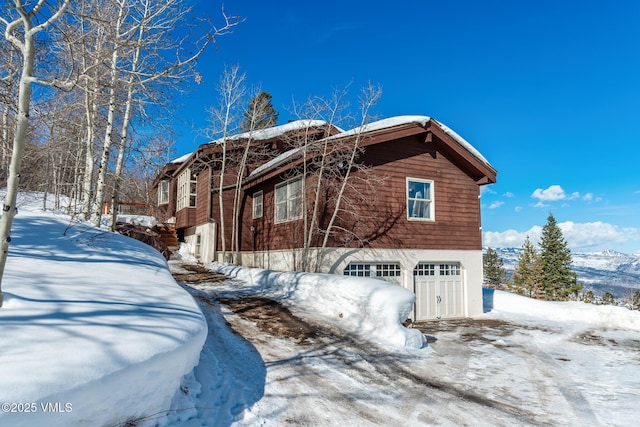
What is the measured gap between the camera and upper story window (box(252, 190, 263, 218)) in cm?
1645

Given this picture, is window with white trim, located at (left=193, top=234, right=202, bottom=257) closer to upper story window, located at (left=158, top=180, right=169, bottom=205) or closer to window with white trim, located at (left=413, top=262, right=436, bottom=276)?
upper story window, located at (left=158, top=180, right=169, bottom=205)

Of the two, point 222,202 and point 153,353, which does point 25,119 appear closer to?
point 153,353

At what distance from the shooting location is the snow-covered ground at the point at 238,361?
2.93 meters

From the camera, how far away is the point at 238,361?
5488mm

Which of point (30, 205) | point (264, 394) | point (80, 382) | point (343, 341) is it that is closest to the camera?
point (80, 382)

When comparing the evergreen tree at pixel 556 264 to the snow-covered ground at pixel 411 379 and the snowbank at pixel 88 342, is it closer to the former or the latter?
the snow-covered ground at pixel 411 379

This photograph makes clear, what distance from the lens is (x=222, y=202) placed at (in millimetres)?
17859

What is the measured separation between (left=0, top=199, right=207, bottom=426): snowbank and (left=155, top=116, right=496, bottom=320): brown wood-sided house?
278 inches

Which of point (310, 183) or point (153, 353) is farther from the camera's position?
point (310, 183)

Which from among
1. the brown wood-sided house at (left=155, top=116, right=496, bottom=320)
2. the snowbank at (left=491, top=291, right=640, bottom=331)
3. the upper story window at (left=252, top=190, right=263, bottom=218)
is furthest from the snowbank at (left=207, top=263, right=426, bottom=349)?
the snowbank at (left=491, top=291, right=640, bottom=331)

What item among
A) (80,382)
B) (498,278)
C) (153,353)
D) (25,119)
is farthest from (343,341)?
(498,278)

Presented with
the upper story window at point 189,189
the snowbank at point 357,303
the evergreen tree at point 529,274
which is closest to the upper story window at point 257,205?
the upper story window at point 189,189

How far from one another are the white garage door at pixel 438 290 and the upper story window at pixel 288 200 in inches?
181

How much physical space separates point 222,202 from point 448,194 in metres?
9.92
